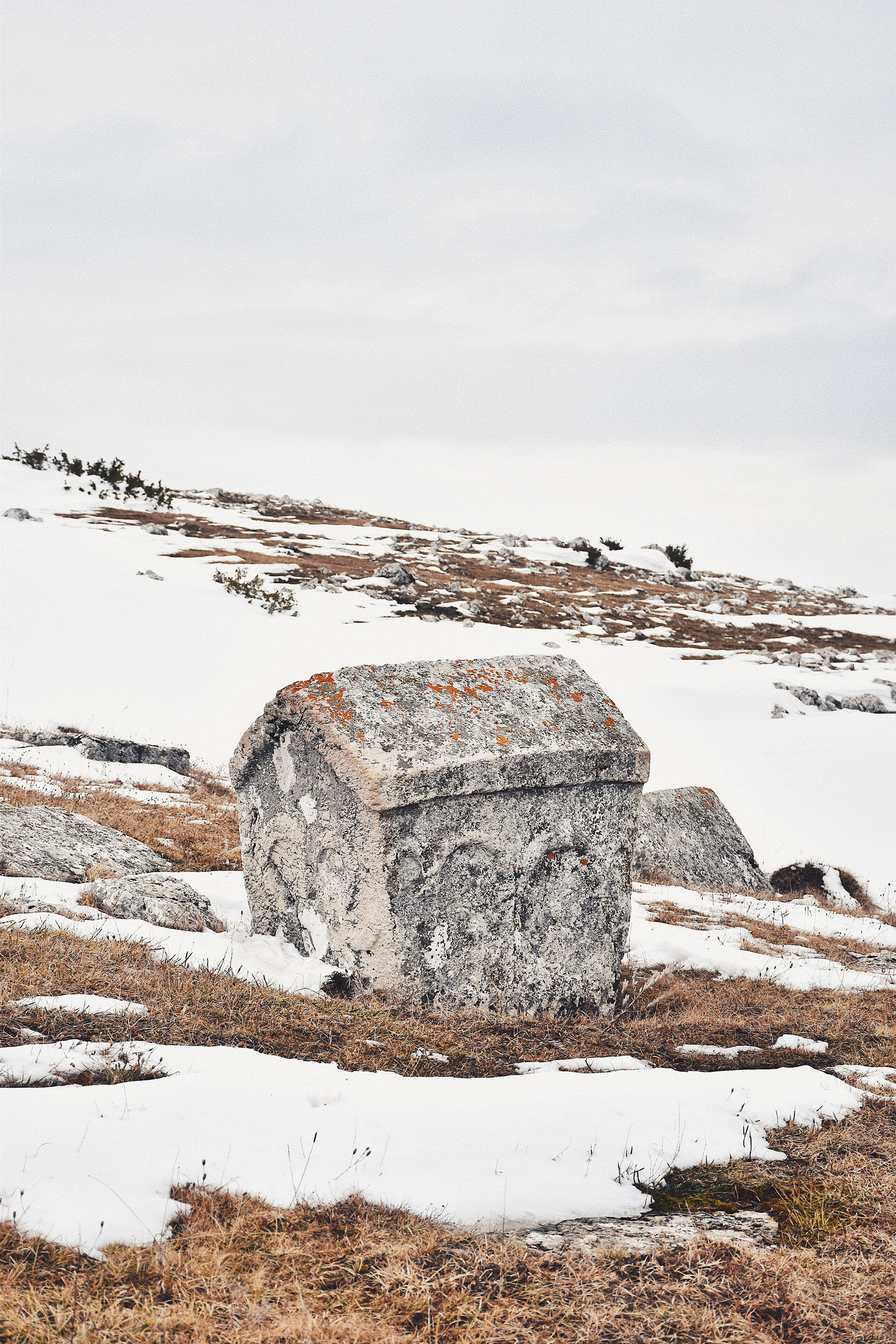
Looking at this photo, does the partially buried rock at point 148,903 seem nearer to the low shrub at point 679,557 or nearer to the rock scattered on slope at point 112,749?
the rock scattered on slope at point 112,749

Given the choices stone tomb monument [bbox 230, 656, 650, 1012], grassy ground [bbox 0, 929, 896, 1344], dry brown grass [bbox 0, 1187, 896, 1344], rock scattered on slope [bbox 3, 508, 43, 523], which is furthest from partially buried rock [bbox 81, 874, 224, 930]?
rock scattered on slope [bbox 3, 508, 43, 523]

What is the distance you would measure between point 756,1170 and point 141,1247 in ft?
8.45

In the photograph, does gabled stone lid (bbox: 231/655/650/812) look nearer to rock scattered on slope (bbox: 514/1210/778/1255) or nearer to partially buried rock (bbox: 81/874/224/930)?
partially buried rock (bbox: 81/874/224/930)

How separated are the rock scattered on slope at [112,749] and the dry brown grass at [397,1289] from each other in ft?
39.1

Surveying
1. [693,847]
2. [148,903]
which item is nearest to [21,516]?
[693,847]

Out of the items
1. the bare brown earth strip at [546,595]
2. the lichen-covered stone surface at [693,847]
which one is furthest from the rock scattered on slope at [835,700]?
the lichen-covered stone surface at [693,847]

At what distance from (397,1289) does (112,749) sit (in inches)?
497

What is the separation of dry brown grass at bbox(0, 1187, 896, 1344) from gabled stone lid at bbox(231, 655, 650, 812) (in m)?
2.94

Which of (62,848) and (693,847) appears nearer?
(62,848)

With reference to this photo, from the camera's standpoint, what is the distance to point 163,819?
10.4m

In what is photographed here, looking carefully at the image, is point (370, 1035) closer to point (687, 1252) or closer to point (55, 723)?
point (687, 1252)

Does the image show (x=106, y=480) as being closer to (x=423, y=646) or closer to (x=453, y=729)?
(x=423, y=646)

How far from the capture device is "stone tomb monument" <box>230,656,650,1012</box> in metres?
5.86

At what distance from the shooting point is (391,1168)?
3420mm
